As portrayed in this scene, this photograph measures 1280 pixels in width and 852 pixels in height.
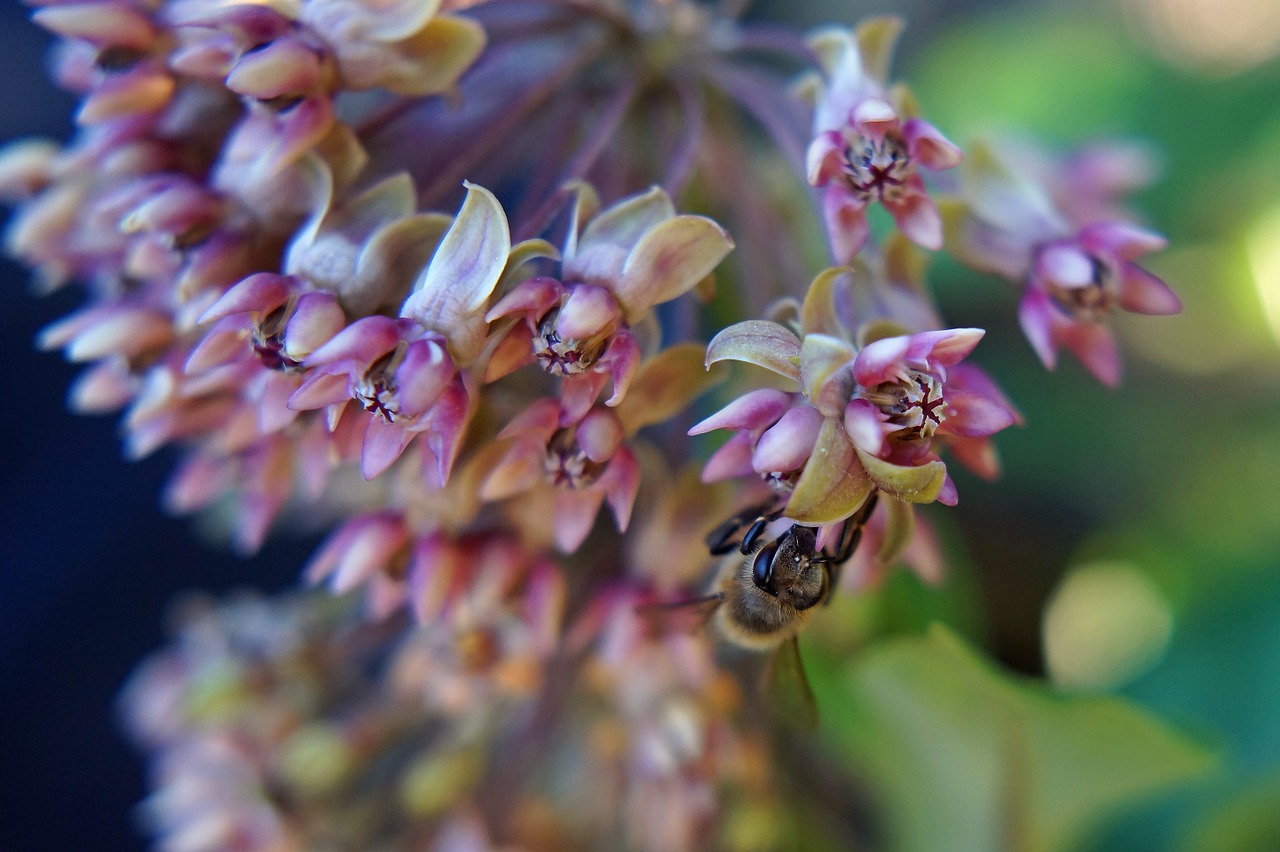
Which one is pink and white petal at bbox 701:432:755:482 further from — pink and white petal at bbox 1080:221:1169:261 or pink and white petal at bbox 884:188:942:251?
pink and white petal at bbox 1080:221:1169:261

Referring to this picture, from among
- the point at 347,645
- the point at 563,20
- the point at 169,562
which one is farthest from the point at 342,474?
the point at 169,562

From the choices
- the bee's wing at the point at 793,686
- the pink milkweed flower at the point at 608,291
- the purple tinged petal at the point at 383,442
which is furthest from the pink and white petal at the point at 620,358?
the bee's wing at the point at 793,686

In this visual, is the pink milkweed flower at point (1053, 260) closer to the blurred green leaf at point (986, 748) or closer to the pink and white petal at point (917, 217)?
the pink and white petal at point (917, 217)

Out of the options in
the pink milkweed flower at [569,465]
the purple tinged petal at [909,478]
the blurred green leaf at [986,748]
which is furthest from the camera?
the blurred green leaf at [986,748]

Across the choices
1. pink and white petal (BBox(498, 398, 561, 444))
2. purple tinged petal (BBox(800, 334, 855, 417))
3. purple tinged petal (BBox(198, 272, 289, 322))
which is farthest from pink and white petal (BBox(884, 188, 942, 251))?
purple tinged petal (BBox(198, 272, 289, 322))

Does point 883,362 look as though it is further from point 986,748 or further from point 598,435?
point 986,748
